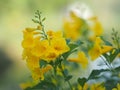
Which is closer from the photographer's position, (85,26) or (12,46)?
(85,26)

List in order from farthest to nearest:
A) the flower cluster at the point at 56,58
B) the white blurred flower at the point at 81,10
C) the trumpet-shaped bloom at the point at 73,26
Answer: the white blurred flower at the point at 81,10
the trumpet-shaped bloom at the point at 73,26
the flower cluster at the point at 56,58

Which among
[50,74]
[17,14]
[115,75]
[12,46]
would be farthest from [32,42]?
[17,14]

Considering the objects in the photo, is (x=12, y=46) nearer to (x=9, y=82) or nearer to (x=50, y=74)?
(x=9, y=82)

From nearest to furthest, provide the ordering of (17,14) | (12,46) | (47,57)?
(47,57) → (12,46) → (17,14)

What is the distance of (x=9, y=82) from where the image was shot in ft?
13.5

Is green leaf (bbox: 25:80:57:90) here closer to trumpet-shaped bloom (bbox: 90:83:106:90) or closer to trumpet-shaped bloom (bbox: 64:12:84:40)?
trumpet-shaped bloom (bbox: 90:83:106:90)

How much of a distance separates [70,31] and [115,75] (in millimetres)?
819

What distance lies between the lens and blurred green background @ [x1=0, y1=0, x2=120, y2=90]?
508cm

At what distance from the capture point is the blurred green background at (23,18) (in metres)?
5.08

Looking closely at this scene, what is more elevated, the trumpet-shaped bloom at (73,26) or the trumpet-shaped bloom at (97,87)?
the trumpet-shaped bloom at (73,26)

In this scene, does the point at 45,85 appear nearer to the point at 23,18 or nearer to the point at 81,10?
the point at 81,10

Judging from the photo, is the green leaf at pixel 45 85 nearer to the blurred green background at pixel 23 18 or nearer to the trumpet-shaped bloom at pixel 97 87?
the trumpet-shaped bloom at pixel 97 87

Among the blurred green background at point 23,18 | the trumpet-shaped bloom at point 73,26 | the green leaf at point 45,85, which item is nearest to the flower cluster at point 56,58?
the green leaf at point 45,85

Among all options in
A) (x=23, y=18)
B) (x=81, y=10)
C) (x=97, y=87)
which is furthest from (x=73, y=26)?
(x=23, y=18)
